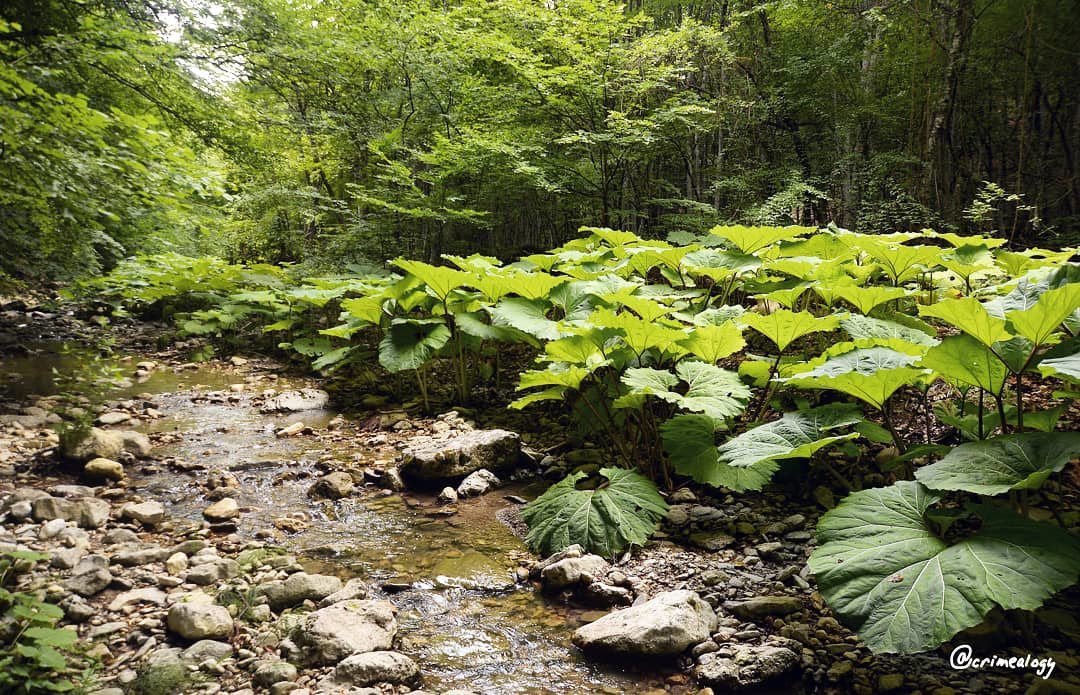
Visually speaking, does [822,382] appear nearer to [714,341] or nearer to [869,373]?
[869,373]

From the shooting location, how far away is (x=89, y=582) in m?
2.02

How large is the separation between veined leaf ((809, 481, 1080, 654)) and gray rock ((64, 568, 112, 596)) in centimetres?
250

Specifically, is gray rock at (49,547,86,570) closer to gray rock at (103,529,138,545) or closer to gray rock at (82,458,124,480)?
gray rock at (103,529,138,545)

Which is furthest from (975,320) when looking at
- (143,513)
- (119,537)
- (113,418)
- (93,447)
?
(113,418)

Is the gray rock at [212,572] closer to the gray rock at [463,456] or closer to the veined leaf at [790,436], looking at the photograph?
the gray rock at [463,456]

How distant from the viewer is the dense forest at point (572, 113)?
486 cm

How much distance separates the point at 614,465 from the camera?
10.2ft

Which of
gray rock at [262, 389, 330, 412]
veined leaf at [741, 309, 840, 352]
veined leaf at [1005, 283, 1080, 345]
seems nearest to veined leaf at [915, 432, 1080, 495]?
veined leaf at [1005, 283, 1080, 345]

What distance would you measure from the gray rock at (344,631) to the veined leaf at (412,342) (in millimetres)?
2074

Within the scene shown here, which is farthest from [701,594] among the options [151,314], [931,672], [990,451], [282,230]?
[282,230]

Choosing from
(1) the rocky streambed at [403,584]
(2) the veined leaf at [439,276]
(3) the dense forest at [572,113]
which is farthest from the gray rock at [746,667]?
(3) the dense forest at [572,113]

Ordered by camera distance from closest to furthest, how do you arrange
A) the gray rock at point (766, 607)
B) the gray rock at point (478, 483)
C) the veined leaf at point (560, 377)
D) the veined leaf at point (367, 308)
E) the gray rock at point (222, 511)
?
the gray rock at point (766, 607), the veined leaf at point (560, 377), the gray rock at point (222, 511), the gray rock at point (478, 483), the veined leaf at point (367, 308)

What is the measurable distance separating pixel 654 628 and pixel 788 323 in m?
1.51

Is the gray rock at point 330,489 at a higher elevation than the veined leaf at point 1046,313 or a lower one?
lower
